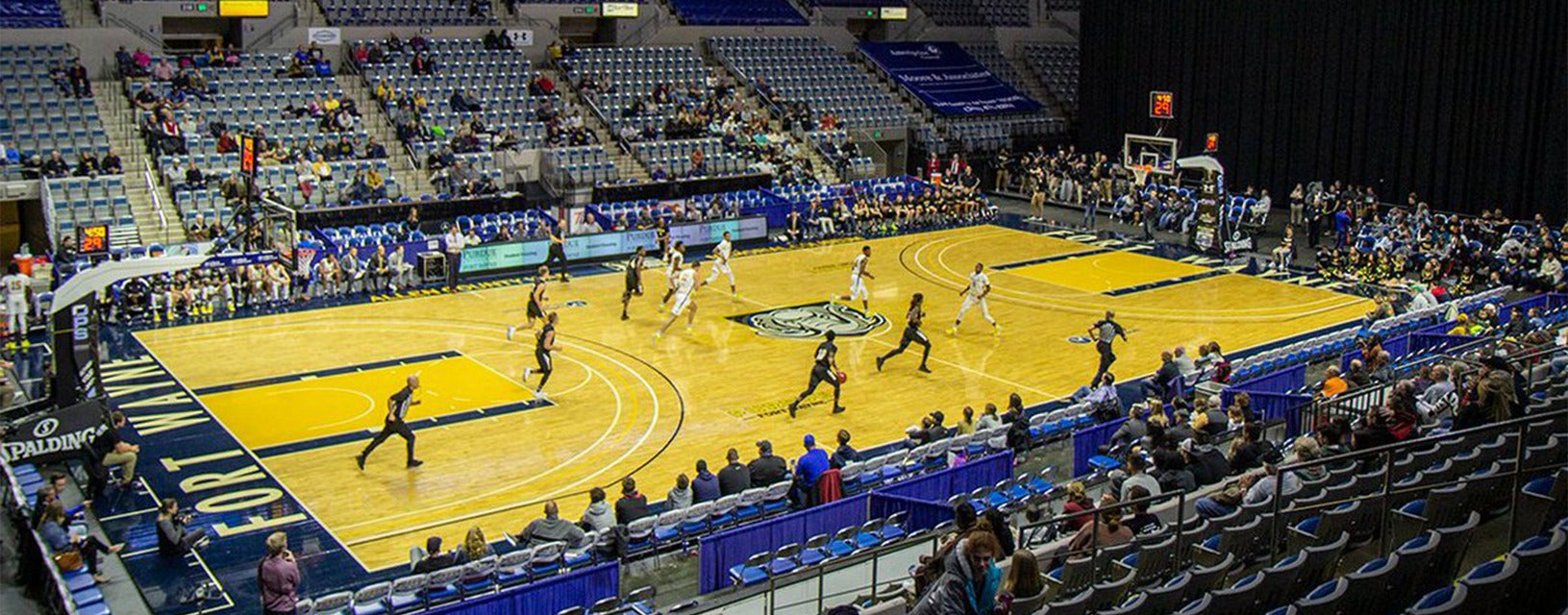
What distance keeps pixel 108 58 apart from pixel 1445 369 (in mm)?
36272

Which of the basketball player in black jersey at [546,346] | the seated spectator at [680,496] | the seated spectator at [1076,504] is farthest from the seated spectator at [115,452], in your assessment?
the seated spectator at [1076,504]

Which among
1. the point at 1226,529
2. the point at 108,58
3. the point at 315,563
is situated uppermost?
the point at 108,58

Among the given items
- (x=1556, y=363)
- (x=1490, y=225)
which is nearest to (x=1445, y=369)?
(x=1556, y=363)

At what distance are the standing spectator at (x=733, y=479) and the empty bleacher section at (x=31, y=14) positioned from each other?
3130 centimetres

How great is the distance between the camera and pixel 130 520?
62.2 ft

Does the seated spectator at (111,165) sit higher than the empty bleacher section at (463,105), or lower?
lower

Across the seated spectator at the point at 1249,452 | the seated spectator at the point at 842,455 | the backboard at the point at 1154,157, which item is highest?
the backboard at the point at 1154,157

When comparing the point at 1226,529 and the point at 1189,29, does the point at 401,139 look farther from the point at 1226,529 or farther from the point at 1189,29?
the point at 1226,529

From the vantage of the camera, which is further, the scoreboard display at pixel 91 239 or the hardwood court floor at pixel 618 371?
the scoreboard display at pixel 91 239

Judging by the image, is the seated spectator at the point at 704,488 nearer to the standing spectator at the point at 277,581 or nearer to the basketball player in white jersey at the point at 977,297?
the standing spectator at the point at 277,581

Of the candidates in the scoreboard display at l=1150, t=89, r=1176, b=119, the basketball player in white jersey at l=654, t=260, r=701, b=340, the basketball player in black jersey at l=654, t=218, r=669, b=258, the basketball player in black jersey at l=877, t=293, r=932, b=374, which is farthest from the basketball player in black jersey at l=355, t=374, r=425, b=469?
the scoreboard display at l=1150, t=89, r=1176, b=119

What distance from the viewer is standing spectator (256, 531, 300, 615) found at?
14.7m

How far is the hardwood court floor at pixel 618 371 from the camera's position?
20.7 metres

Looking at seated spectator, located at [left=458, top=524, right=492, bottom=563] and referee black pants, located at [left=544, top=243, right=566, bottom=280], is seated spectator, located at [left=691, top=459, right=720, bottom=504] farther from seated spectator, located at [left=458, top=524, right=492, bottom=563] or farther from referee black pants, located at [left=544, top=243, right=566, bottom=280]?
referee black pants, located at [left=544, top=243, right=566, bottom=280]
